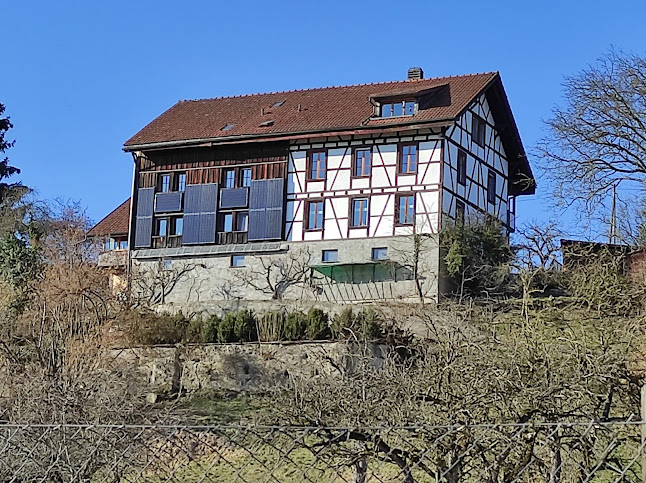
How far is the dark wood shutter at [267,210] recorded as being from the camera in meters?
32.8

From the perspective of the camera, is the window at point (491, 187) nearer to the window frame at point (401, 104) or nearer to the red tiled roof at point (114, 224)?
the window frame at point (401, 104)

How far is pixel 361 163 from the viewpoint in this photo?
32.4 meters

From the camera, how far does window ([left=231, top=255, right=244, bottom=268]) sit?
33.0 m

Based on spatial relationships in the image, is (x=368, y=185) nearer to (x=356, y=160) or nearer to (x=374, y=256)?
(x=356, y=160)

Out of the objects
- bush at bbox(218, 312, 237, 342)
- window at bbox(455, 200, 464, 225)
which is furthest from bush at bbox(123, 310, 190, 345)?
window at bbox(455, 200, 464, 225)

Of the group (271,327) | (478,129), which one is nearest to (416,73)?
(478,129)

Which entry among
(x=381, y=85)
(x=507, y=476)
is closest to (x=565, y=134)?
(x=381, y=85)

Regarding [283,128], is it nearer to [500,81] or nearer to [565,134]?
[500,81]

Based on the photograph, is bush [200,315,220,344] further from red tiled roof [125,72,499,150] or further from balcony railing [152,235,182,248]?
red tiled roof [125,72,499,150]

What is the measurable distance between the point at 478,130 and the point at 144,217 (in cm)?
1083

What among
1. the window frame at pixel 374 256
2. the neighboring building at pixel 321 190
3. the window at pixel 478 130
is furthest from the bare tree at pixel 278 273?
the window at pixel 478 130

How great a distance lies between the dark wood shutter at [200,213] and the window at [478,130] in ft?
26.5

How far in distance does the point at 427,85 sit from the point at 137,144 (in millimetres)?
9348

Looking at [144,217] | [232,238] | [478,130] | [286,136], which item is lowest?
[232,238]
